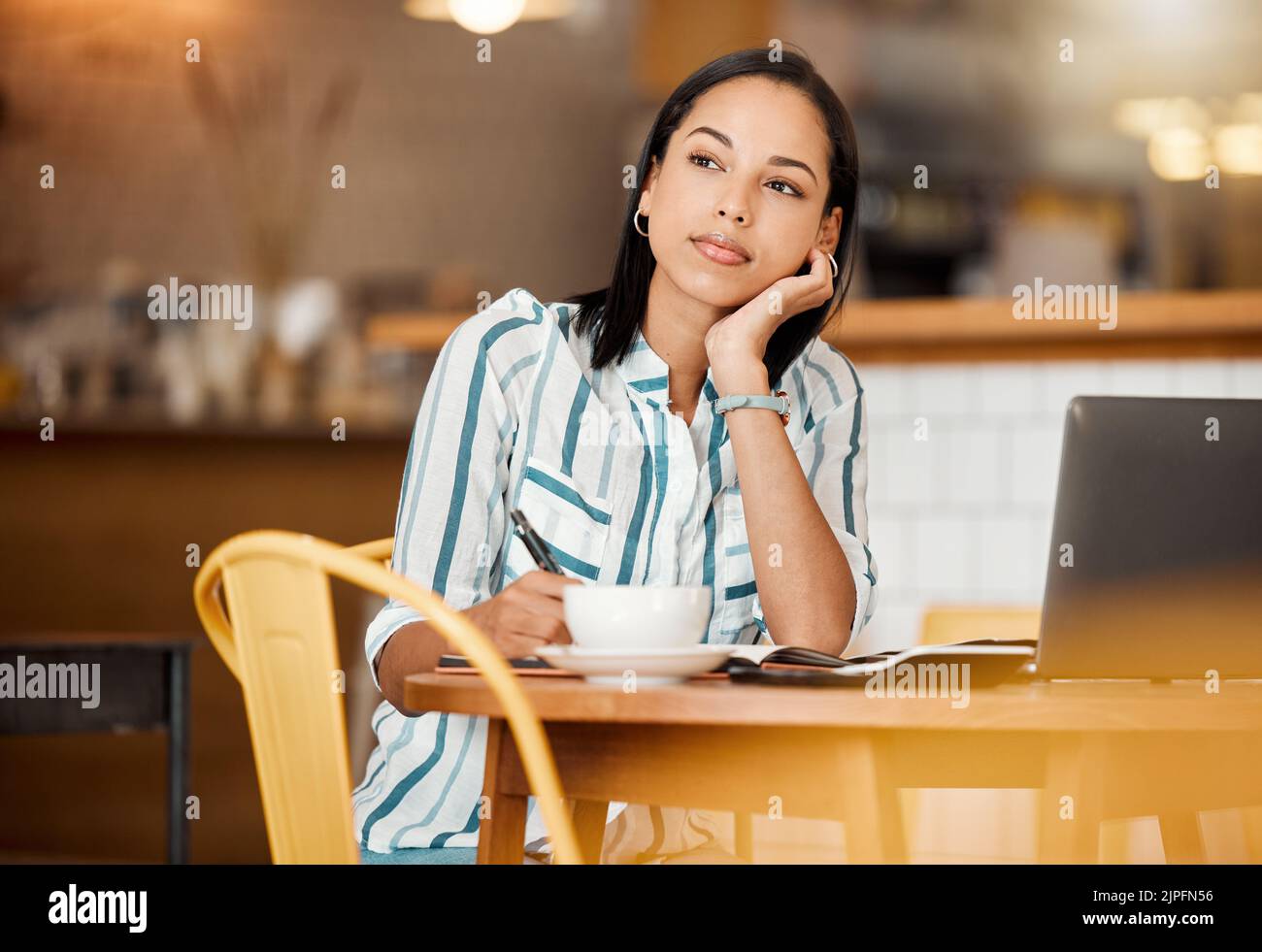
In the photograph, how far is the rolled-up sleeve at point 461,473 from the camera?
1091 mm

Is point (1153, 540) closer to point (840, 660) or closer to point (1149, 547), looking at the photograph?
point (1149, 547)

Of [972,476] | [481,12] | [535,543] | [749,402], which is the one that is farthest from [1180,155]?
[535,543]

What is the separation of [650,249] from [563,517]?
30 centimetres

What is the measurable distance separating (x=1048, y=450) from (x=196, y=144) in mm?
1979

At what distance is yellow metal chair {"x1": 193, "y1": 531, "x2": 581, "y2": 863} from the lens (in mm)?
685

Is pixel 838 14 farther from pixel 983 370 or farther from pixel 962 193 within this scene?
pixel 983 370

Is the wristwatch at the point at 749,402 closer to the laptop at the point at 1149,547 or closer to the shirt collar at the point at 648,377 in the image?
the shirt collar at the point at 648,377

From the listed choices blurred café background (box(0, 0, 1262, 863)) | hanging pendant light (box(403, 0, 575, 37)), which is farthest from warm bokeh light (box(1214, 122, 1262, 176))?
hanging pendant light (box(403, 0, 575, 37))

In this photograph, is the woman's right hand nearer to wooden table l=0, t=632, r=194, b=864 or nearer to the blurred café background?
the blurred café background

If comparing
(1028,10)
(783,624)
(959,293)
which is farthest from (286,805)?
(1028,10)

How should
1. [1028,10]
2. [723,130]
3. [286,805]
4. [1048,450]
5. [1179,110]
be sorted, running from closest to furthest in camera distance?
[286,805] < [723,130] < [1048,450] < [1179,110] < [1028,10]

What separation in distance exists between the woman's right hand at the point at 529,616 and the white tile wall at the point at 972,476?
4.53 feet

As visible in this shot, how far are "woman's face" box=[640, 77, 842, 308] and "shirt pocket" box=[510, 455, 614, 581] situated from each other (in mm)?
208

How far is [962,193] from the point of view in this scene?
410 centimetres
